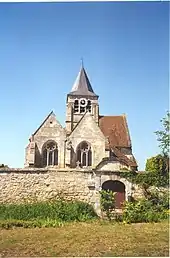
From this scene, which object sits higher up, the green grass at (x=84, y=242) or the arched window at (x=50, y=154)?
the arched window at (x=50, y=154)

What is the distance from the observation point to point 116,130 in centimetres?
2553

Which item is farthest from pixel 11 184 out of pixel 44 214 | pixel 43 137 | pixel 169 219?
pixel 43 137

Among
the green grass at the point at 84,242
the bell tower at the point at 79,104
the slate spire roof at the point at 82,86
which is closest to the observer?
the green grass at the point at 84,242

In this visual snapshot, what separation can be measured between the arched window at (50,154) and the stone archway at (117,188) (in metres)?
11.2

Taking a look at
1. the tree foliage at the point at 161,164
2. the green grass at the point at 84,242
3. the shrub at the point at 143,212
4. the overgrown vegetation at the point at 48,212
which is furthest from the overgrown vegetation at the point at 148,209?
the green grass at the point at 84,242

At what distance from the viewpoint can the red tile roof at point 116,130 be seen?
24.5 metres

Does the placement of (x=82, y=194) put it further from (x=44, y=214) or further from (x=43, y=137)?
(x=43, y=137)

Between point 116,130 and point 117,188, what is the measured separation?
525 inches

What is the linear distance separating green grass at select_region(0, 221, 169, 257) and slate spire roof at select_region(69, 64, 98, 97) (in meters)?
21.1

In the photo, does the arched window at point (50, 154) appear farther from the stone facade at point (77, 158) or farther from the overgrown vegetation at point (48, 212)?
the overgrown vegetation at point (48, 212)

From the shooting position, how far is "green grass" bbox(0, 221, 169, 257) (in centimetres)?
622

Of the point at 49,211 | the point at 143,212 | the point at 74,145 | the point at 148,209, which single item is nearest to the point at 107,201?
the point at 143,212

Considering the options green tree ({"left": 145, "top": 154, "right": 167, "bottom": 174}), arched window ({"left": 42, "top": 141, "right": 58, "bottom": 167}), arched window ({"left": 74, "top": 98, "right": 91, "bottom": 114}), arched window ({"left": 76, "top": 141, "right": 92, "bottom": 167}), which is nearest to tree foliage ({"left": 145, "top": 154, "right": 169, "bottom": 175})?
green tree ({"left": 145, "top": 154, "right": 167, "bottom": 174})

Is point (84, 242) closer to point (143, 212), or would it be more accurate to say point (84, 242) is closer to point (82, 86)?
point (143, 212)
